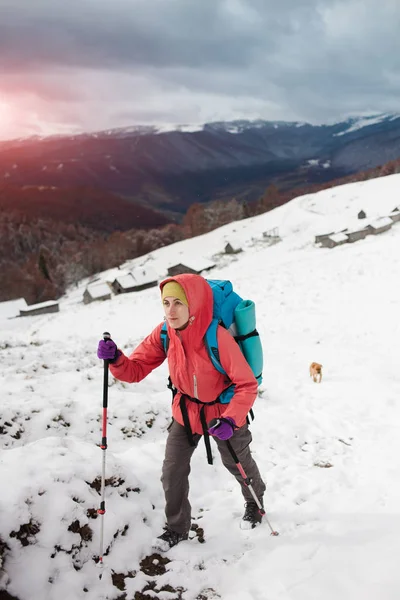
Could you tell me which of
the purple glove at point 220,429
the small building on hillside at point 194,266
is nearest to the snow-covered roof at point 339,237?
the small building on hillside at point 194,266

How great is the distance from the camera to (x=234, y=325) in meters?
3.79

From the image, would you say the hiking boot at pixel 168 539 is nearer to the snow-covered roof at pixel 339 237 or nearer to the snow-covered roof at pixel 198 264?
the snow-covered roof at pixel 339 237

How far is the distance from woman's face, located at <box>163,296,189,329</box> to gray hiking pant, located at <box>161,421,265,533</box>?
128 centimetres

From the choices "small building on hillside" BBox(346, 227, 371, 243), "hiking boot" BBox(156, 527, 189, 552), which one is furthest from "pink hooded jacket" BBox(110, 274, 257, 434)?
"small building on hillside" BBox(346, 227, 371, 243)

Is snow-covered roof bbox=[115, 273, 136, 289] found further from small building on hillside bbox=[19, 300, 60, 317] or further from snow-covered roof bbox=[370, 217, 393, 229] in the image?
snow-covered roof bbox=[370, 217, 393, 229]

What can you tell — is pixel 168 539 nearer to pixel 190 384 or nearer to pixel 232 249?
pixel 190 384

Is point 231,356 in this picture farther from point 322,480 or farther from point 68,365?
point 68,365

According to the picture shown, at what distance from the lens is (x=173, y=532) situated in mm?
4133

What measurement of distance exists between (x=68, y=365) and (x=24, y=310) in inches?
2124

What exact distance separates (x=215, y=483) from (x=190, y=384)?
7.80 feet

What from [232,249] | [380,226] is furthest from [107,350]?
[232,249]

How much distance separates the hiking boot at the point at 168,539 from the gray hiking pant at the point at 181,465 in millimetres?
55

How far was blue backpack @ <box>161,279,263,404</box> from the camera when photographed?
3656 mm

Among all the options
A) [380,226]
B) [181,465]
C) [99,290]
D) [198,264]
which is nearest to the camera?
[181,465]
